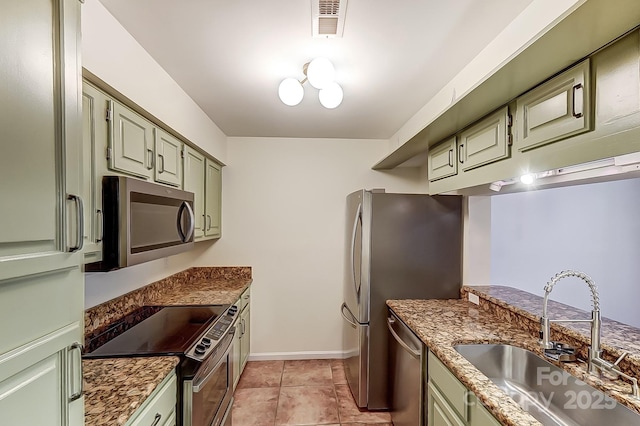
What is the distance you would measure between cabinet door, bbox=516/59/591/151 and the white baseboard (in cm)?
292

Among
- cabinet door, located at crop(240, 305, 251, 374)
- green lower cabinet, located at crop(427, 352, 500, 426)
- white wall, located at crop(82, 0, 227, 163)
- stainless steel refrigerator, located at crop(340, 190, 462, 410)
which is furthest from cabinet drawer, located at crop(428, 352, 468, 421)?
white wall, located at crop(82, 0, 227, 163)

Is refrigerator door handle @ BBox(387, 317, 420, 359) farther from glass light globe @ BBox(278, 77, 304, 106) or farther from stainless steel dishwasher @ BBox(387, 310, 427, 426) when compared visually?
glass light globe @ BBox(278, 77, 304, 106)

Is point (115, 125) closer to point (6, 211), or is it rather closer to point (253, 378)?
point (6, 211)

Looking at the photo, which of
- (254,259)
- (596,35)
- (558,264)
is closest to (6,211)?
(596,35)

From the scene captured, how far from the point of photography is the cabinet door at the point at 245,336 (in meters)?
2.89

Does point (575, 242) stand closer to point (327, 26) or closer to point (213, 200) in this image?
point (327, 26)

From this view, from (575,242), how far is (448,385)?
234 centimetres

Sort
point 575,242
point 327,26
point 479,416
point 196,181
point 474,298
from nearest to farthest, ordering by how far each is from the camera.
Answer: point 479,416 → point 327,26 → point 474,298 → point 196,181 → point 575,242

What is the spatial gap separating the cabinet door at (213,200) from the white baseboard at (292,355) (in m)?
1.41

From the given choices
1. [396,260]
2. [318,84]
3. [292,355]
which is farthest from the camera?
[292,355]

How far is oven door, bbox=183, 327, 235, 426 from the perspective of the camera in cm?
148

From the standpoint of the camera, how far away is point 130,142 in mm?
1563

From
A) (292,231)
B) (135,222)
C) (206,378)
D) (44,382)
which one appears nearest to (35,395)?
(44,382)

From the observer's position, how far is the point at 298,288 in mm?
3461
